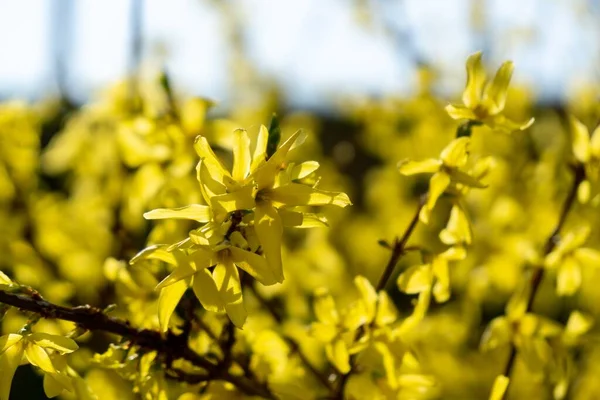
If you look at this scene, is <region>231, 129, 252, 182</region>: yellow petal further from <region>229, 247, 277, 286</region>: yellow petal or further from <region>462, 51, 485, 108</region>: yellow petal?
<region>462, 51, 485, 108</region>: yellow petal

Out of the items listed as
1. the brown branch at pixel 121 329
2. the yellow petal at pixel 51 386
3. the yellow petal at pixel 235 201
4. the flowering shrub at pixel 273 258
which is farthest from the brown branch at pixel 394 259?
the yellow petal at pixel 51 386

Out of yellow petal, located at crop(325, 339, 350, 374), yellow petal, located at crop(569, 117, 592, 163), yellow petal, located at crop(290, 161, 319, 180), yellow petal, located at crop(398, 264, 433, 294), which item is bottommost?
yellow petal, located at crop(325, 339, 350, 374)

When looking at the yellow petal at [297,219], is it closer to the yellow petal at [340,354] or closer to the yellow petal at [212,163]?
the yellow petal at [212,163]

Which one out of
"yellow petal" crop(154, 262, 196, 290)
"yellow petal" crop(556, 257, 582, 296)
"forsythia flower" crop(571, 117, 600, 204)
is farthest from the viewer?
"yellow petal" crop(556, 257, 582, 296)

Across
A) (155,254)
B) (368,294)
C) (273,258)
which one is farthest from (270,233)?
(368,294)

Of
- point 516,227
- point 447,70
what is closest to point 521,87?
point 447,70

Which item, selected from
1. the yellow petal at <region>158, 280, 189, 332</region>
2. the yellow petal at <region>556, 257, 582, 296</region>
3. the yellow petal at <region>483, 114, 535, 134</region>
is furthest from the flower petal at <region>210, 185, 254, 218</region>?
the yellow petal at <region>556, 257, 582, 296</region>

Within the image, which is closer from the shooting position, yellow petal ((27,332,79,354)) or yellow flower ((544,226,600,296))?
yellow petal ((27,332,79,354))

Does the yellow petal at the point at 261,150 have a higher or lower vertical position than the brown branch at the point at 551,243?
higher
